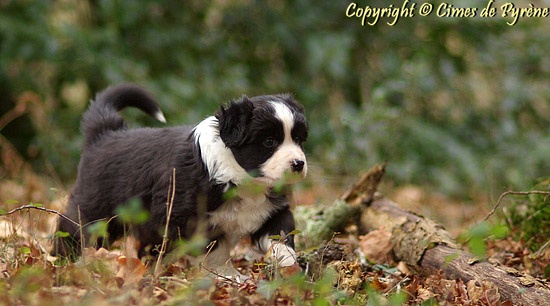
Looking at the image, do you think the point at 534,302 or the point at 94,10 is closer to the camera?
the point at 534,302

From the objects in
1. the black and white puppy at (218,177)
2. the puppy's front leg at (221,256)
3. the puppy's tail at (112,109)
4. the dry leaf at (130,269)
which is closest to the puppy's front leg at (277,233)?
the black and white puppy at (218,177)

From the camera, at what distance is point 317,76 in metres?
9.27

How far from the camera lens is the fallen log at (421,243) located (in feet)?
12.4

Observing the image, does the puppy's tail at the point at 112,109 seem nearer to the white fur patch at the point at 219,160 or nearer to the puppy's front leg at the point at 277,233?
the white fur patch at the point at 219,160

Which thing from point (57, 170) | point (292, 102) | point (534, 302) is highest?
point (292, 102)

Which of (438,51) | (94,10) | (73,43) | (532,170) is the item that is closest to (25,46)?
(73,43)

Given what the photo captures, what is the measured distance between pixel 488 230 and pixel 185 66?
6.12m

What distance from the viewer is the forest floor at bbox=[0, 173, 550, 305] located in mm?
3119

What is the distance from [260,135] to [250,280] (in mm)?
853

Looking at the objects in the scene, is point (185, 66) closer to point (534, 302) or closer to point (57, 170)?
point (57, 170)

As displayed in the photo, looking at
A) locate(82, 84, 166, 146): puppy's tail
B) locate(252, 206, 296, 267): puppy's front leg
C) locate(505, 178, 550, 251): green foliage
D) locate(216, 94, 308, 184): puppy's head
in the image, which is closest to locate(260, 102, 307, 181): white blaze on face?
locate(216, 94, 308, 184): puppy's head

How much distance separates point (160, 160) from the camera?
4.51 metres

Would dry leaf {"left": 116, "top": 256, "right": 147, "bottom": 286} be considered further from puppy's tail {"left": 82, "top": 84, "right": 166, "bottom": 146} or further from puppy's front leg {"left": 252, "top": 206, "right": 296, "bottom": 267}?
puppy's tail {"left": 82, "top": 84, "right": 166, "bottom": 146}

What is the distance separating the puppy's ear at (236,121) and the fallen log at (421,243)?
1.18 meters
